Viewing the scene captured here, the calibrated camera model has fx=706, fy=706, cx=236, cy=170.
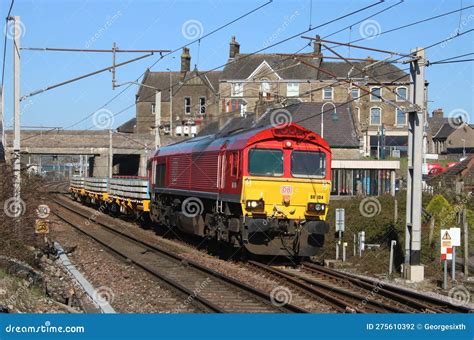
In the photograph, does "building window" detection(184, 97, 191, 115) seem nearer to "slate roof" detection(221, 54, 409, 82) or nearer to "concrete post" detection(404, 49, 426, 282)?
"slate roof" detection(221, 54, 409, 82)

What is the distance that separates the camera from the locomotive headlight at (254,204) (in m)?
17.3

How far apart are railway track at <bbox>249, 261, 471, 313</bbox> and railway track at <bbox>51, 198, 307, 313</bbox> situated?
1.19 metres

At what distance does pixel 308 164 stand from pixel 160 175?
10015 millimetres

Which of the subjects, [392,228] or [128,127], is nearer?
[392,228]

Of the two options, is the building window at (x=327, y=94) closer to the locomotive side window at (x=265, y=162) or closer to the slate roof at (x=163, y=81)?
the slate roof at (x=163, y=81)

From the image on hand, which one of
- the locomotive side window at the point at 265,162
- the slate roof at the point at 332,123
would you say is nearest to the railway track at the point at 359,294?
the locomotive side window at the point at 265,162

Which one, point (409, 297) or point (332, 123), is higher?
point (332, 123)

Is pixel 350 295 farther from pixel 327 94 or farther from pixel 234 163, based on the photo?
pixel 327 94

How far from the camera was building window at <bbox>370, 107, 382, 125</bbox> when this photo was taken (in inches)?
2879

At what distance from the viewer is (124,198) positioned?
33.8 m

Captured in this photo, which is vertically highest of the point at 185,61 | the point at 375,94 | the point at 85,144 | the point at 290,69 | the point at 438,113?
the point at 185,61

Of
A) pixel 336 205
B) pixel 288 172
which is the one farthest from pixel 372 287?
pixel 336 205

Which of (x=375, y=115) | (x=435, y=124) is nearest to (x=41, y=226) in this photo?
(x=375, y=115)

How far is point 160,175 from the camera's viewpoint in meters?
27.0
